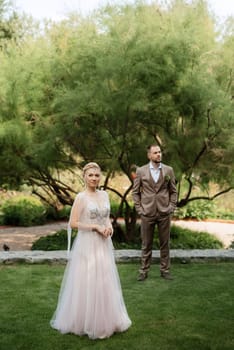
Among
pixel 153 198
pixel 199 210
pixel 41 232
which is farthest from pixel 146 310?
pixel 199 210

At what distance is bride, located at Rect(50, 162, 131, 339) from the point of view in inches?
139

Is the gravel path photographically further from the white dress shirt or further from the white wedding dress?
the white wedding dress

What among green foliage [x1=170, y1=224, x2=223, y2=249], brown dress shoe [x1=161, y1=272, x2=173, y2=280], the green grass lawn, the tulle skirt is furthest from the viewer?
green foliage [x1=170, y1=224, x2=223, y2=249]

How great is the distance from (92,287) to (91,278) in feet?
0.22

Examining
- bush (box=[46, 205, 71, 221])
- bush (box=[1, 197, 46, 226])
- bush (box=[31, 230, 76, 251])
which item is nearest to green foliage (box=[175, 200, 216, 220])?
bush (box=[46, 205, 71, 221])

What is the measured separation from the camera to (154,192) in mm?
5219

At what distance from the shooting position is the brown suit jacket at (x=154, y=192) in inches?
205

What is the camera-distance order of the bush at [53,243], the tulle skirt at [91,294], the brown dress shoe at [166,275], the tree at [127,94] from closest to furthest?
the tulle skirt at [91,294], the brown dress shoe at [166,275], the tree at [127,94], the bush at [53,243]

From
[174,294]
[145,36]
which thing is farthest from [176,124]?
[174,294]

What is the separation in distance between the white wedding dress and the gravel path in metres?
6.43

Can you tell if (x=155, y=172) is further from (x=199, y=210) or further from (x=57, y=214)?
(x=199, y=210)

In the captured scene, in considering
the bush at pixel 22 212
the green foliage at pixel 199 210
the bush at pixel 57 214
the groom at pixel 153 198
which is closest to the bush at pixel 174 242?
the groom at pixel 153 198

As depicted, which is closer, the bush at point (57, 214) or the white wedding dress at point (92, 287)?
the white wedding dress at point (92, 287)

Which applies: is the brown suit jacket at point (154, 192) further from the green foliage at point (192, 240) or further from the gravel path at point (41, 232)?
the gravel path at point (41, 232)
